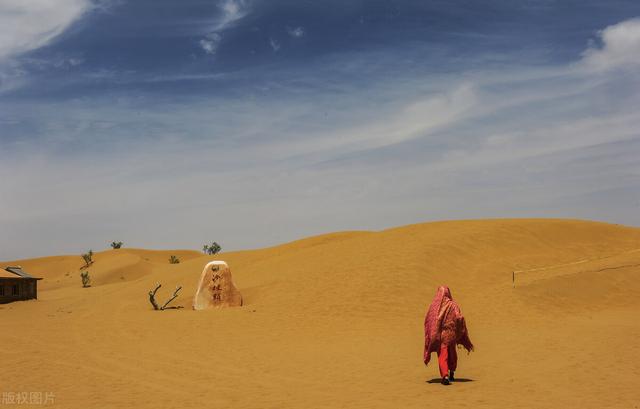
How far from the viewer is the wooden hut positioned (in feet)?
119

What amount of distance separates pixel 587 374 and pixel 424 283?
12607mm

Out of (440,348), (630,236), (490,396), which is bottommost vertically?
(490,396)

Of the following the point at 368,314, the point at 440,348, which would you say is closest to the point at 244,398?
the point at 440,348

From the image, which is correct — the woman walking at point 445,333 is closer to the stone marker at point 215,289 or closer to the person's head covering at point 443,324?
the person's head covering at point 443,324

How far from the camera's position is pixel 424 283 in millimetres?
→ 24453

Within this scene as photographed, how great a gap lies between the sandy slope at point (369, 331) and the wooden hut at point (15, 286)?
3.90 metres

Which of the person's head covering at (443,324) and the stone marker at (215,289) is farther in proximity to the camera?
the stone marker at (215,289)

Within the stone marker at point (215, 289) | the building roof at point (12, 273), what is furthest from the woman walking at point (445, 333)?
the building roof at point (12, 273)

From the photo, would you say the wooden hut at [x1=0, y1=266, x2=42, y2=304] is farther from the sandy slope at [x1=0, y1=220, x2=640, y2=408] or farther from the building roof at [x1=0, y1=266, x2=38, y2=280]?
the sandy slope at [x1=0, y1=220, x2=640, y2=408]

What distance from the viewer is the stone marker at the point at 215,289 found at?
79.9 ft

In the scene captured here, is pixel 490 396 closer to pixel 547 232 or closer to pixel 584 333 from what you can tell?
pixel 584 333

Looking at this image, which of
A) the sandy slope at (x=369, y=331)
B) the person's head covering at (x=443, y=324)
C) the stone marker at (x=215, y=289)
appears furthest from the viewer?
the stone marker at (x=215, y=289)

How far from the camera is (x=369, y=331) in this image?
19.5 m

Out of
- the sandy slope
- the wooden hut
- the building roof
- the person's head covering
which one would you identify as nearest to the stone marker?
the sandy slope
